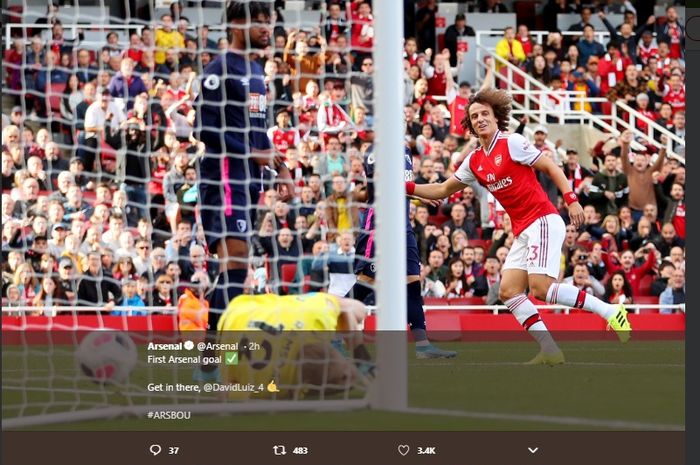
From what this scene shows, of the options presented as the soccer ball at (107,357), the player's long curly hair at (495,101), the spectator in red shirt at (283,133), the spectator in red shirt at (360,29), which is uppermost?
the spectator in red shirt at (360,29)

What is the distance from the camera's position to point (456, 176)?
10.4 m

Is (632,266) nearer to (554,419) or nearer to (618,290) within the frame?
(618,290)

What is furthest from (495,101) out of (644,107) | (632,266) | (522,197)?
(644,107)

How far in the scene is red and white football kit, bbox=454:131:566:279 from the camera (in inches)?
399

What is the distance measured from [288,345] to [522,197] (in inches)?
151

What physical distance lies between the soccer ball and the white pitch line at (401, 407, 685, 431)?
163 cm

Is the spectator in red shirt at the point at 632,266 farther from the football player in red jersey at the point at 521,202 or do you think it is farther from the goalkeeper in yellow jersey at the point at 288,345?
the goalkeeper in yellow jersey at the point at 288,345

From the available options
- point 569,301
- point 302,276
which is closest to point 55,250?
point 302,276

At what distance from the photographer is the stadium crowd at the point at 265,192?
11.3 metres

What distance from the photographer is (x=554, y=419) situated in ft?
20.7

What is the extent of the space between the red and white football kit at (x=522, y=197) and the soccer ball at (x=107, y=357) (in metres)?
3.83

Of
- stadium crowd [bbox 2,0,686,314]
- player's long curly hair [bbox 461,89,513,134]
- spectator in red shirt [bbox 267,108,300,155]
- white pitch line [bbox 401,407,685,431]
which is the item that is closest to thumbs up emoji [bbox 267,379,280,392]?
white pitch line [bbox 401,407,685,431]
